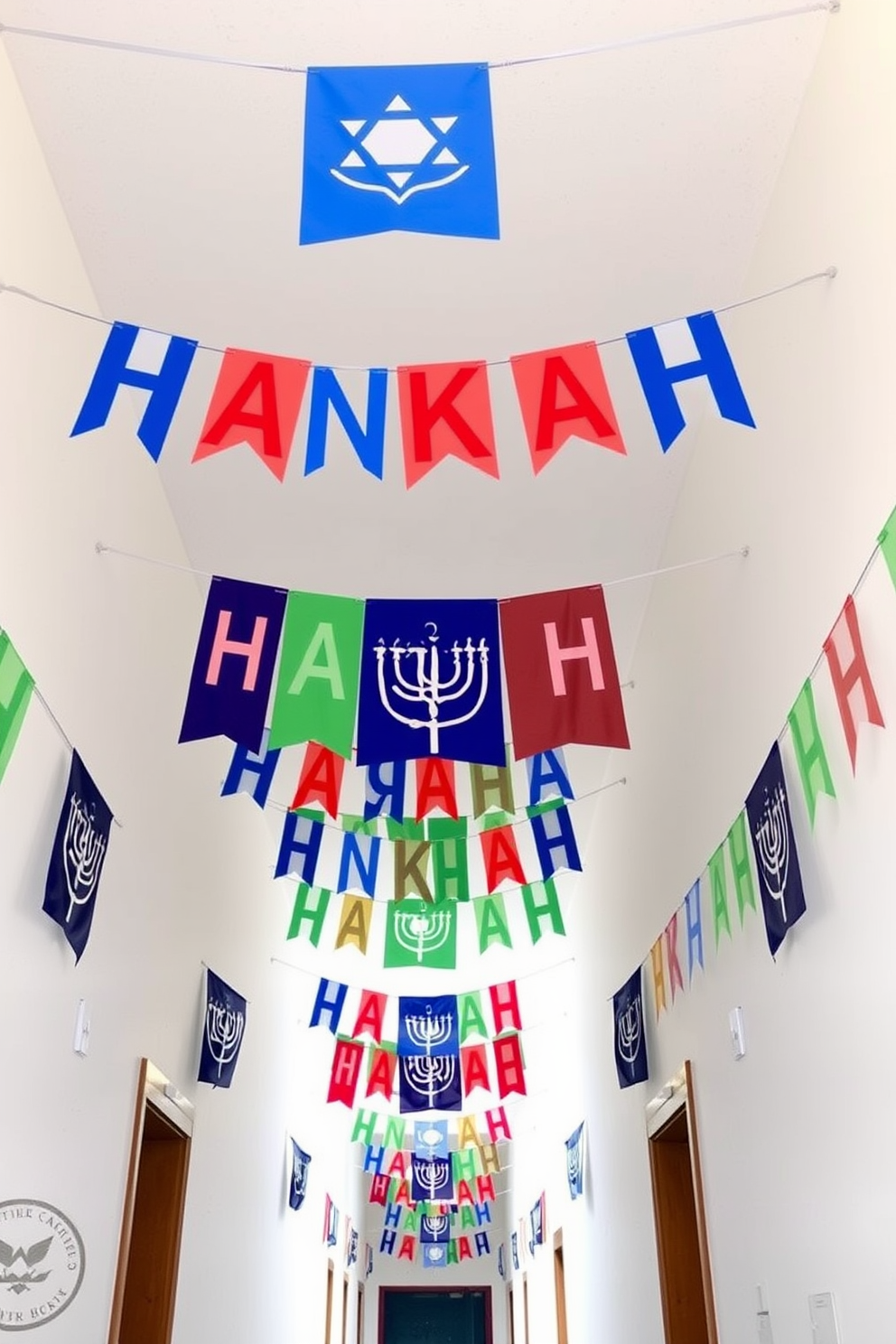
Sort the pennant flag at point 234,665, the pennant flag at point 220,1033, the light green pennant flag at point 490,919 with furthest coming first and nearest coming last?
the light green pennant flag at point 490,919 → the pennant flag at point 220,1033 → the pennant flag at point 234,665

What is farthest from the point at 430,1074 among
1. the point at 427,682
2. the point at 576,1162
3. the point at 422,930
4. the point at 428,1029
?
the point at 427,682

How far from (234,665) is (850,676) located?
5.41 feet

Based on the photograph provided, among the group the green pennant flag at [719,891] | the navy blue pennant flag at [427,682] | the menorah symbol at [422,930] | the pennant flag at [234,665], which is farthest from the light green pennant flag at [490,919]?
the pennant flag at [234,665]

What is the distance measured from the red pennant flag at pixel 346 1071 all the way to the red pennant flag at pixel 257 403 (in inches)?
198

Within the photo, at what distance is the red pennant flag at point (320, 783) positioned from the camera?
3812 mm

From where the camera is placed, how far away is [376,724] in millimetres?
2949

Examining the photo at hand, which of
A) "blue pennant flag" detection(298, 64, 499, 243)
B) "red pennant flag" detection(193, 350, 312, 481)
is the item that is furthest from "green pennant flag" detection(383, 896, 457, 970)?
"blue pennant flag" detection(298, 64, 499, 243)

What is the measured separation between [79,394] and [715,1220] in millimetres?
2895

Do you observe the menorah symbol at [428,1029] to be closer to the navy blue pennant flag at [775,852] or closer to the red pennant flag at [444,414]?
the navy blue pennant flag at [775,852]

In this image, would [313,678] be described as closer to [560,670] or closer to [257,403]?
→ [560,670]

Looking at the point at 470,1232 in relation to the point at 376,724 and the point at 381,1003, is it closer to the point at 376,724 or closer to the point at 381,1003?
the point at 381,1003

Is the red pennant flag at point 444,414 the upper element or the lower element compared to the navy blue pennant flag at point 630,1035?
upper

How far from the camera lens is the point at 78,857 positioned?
8.31 ft

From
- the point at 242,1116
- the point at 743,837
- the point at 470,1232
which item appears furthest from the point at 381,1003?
the point at 470,1232
